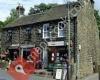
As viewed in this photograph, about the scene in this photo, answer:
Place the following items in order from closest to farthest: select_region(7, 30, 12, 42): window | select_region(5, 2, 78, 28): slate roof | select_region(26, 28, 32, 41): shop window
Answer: select_region(5, 2, 78, 28): slate roof < select_region(26, 28, 32, 41): shop window < select_region(7, 30, 12, 42): window

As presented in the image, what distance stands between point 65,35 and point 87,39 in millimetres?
2683

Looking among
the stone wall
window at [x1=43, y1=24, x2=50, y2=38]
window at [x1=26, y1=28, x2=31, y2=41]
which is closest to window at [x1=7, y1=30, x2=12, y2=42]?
window at [x1=26, y1=28, x2=31, y2=41]

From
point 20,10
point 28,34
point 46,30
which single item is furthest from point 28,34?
point 20,10

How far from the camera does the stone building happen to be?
94.0ft

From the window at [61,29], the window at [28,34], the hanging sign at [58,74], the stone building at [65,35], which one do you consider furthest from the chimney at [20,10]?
the hanging sign at [58,74]

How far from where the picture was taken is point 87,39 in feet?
100

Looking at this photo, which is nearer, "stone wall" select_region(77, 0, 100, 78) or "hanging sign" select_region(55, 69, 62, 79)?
"hanging sign" select_region(55, 69, 62, 79)

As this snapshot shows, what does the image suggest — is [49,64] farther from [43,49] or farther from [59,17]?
[59,17]

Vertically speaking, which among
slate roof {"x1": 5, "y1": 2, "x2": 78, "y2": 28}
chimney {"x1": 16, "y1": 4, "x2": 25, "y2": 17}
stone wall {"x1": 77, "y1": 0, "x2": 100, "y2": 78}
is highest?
chimney {"x1": 16, "y1": 4, "x2": 25, "y2": 17}

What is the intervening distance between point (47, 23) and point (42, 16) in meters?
3.25

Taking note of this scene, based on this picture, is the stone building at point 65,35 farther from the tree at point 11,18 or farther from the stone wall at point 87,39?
the tree at point 11,18

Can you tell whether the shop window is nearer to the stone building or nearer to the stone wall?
the stone building

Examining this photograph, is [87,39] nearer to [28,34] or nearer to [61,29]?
[61,29]

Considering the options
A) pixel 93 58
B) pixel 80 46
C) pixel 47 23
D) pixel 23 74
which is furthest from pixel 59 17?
pixel 23 74
